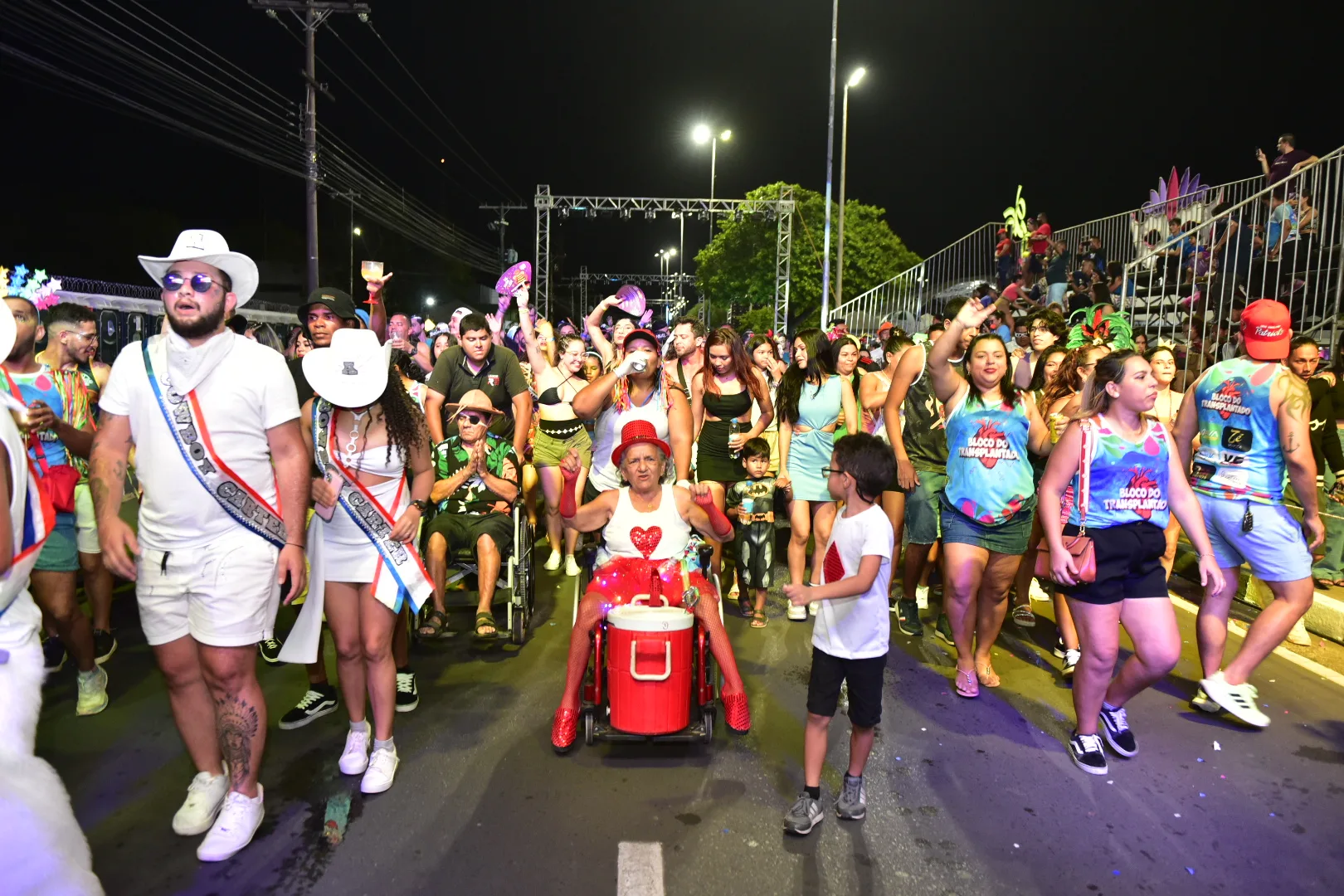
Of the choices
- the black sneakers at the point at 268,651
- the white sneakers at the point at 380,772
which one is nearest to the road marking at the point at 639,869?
the white sneakers at the point at 380,772

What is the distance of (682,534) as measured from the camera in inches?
162

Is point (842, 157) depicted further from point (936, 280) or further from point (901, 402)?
point (901, 402)

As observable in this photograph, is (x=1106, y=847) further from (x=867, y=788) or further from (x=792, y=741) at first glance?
(x=792, y=741)

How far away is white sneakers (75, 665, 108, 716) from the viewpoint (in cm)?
421

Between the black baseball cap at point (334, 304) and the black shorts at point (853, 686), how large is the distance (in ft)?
10.7

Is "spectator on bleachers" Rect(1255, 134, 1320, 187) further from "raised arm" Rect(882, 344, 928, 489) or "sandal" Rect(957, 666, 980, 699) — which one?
"sandal" Rect(957, 666, 980, 699)

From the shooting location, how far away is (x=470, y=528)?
17.7 ft

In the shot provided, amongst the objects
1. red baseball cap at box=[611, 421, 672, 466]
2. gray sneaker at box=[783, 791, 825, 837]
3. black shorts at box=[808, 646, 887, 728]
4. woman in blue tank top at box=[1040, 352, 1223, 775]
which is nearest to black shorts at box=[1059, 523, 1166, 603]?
woman in blue tank top at box=[1040, 352, 1223, 775]

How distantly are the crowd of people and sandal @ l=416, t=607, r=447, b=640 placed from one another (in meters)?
0.02

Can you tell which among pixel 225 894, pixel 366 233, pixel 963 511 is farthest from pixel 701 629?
pixel 366 233

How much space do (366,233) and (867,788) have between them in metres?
45.0

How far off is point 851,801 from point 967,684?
5.17 feet

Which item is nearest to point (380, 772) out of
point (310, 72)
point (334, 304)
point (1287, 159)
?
point (334, 304)

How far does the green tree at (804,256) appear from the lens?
34.8m
